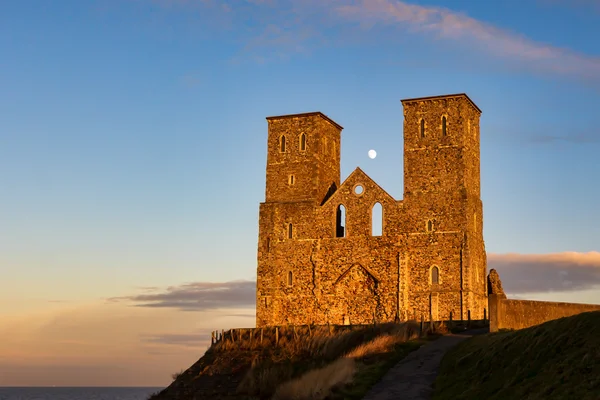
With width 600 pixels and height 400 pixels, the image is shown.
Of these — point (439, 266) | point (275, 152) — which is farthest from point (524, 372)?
point (275, 152)

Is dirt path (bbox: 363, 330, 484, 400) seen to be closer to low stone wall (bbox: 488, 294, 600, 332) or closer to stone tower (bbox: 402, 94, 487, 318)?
low stone wall (bbox: 488, 294, 600, 332)

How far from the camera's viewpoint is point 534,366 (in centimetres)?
2145

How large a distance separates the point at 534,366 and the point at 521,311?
11.1 meters

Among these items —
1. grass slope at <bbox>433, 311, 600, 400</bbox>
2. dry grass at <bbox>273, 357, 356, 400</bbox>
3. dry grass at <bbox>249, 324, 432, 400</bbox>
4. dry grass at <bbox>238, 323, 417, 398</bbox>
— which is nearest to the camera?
grass slope at <bbox>433, 311, 600, 400</bbox>

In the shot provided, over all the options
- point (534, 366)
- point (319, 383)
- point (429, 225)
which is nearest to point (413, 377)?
point (319, 383)

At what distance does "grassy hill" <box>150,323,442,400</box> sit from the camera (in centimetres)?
2762

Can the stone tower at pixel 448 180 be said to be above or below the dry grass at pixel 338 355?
above

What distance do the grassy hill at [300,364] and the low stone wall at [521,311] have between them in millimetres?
3063

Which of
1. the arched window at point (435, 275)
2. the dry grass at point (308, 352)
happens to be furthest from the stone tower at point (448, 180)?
the dry grass at point (308, 352)

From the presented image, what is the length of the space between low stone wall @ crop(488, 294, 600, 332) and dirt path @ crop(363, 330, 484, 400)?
1707 millimetres

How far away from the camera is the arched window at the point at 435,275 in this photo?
4941cm

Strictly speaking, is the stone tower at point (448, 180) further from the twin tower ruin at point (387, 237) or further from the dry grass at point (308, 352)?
the dry grass at point (308, 352)

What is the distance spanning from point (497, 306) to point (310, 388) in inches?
302

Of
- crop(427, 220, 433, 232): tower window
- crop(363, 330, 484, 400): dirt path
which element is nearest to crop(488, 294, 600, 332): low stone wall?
crop(363, 330, 484, 400): dirt path
